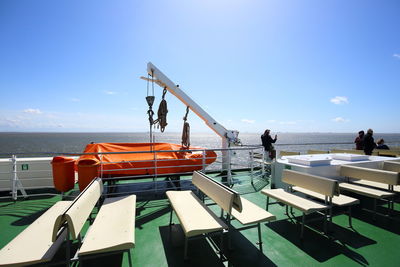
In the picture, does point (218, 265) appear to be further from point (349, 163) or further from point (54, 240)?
point (349, 163)

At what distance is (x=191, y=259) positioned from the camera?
103 inches

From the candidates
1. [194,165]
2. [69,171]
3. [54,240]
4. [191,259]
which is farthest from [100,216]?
[194,165]

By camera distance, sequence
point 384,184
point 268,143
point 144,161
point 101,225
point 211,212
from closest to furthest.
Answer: point 101,225 < point 211,212 < point 384,184 < point 144,161 < point 268,143

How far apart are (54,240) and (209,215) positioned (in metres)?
1.66

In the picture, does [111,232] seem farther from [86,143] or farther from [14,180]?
[86,143]

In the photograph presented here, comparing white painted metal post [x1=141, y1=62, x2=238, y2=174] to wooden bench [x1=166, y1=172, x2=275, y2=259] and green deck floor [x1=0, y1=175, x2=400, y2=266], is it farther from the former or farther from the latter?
green deck floor [x1=0, y1=175, x2=400, y2=266]

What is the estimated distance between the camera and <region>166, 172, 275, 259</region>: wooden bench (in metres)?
2.40

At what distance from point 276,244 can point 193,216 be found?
49.6 inches

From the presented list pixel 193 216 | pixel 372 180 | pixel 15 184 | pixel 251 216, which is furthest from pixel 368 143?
pixel 15 184

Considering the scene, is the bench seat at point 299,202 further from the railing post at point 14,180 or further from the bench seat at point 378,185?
the railing post at point 14,180

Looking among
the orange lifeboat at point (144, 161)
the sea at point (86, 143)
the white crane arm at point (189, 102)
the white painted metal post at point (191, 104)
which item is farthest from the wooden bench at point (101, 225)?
the white crane arm at point (189, 102)

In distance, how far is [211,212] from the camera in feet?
9.36

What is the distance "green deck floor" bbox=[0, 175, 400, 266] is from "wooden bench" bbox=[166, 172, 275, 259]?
1.12 ft

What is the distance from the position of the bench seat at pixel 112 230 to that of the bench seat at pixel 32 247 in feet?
0.93
